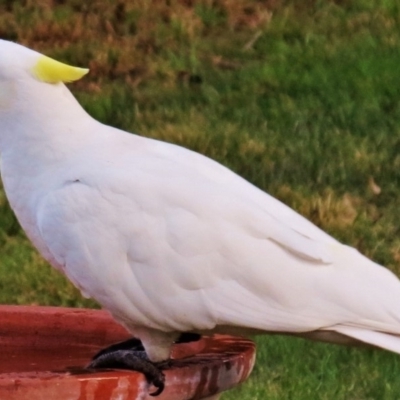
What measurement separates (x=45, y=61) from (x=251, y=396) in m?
1.07

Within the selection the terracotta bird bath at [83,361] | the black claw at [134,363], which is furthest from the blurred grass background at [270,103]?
the black claw at [134,363]

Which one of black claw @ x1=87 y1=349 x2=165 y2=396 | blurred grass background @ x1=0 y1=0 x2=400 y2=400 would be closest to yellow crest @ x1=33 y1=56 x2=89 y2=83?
black claw @ x1=87 y1=349 x2=165 y2=396

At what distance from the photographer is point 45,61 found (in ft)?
6.40

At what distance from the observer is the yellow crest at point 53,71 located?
1.95 metres

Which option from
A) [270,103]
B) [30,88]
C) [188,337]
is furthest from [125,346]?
[270,103]

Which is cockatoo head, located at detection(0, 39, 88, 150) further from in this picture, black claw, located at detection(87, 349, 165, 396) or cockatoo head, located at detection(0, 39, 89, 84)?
black claw, located at detection(87, 349, 165, 396)

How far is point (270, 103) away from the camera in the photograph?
14.2 feet

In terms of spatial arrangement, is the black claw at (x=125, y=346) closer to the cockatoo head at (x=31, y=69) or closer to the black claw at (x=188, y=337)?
the black claw at (x=188, y=337)

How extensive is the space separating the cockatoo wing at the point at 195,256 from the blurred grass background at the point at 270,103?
853 mm

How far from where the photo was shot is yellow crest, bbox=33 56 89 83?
1.95 metres

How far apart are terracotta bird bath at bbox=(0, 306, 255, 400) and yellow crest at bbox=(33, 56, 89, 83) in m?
0.50

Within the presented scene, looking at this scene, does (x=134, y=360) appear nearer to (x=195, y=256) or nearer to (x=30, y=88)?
(x=195, y=256)

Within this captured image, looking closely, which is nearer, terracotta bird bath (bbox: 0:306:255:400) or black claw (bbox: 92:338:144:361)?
terracotta bird bath (bbox: 0:306:255:400)

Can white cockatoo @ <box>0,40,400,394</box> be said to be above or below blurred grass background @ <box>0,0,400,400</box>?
above
